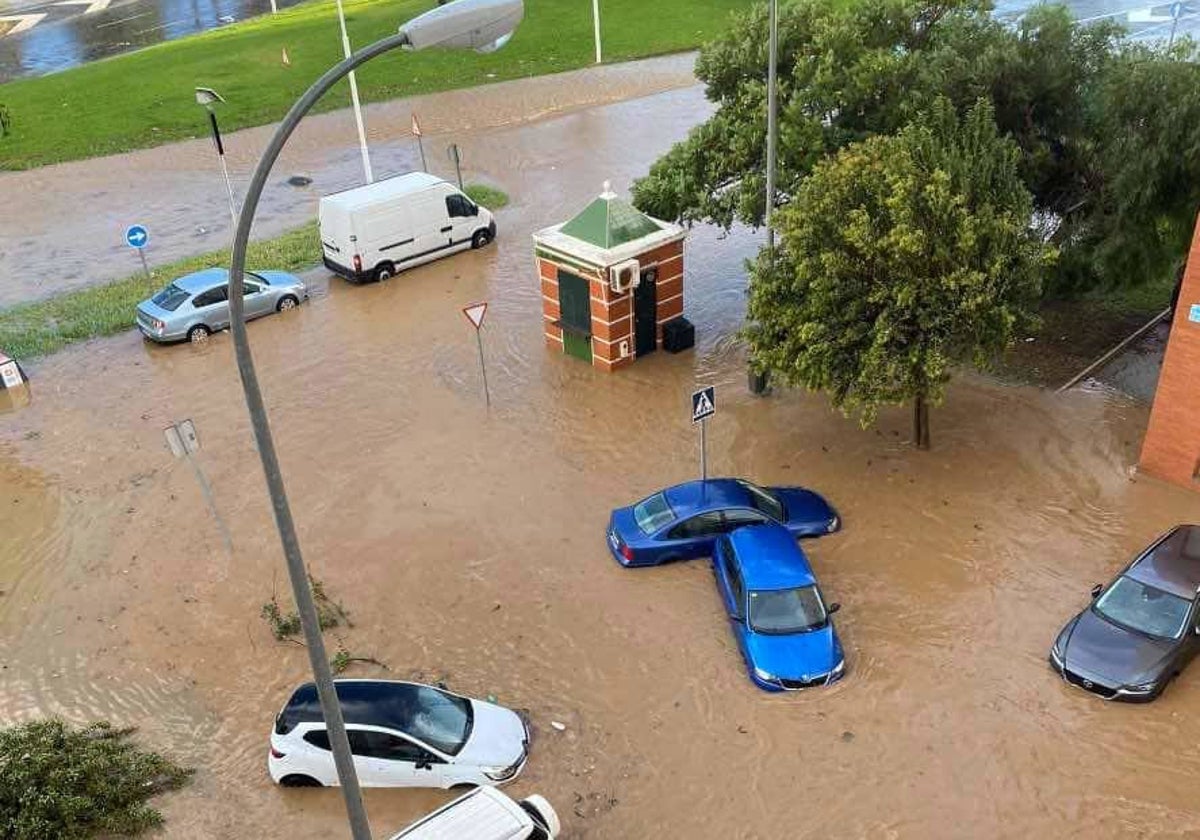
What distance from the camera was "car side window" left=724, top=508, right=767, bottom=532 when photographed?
47.4 ft

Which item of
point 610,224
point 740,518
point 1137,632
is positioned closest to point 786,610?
point 740,518

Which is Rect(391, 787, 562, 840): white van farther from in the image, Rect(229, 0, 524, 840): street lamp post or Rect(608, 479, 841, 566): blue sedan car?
Rect(608, 479, 841, 566): blue sedan car

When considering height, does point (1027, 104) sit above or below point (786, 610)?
above

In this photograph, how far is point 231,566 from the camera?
49.3 feet

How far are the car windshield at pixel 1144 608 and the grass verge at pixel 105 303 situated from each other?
1990 centimetres

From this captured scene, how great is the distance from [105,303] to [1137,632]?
874 inches

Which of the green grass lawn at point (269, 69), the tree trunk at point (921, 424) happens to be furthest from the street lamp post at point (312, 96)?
the green grass lawn at point (269, 69)

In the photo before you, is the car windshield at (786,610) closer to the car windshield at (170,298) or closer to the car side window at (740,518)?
the car side window at (740,518)

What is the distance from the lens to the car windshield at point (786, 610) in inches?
497

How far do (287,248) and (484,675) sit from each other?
55.6 ft

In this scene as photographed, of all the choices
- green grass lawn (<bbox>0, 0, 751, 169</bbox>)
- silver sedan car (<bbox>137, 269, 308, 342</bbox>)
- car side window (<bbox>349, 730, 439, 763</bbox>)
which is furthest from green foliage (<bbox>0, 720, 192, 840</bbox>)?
green grass lawn (<bbox>0, 0, 751, 169</bbox>)

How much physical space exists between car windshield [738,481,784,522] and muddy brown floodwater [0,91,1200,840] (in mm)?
951

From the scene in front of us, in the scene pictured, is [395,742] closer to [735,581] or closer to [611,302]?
[735,581]

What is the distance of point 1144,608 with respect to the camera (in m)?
12.5
